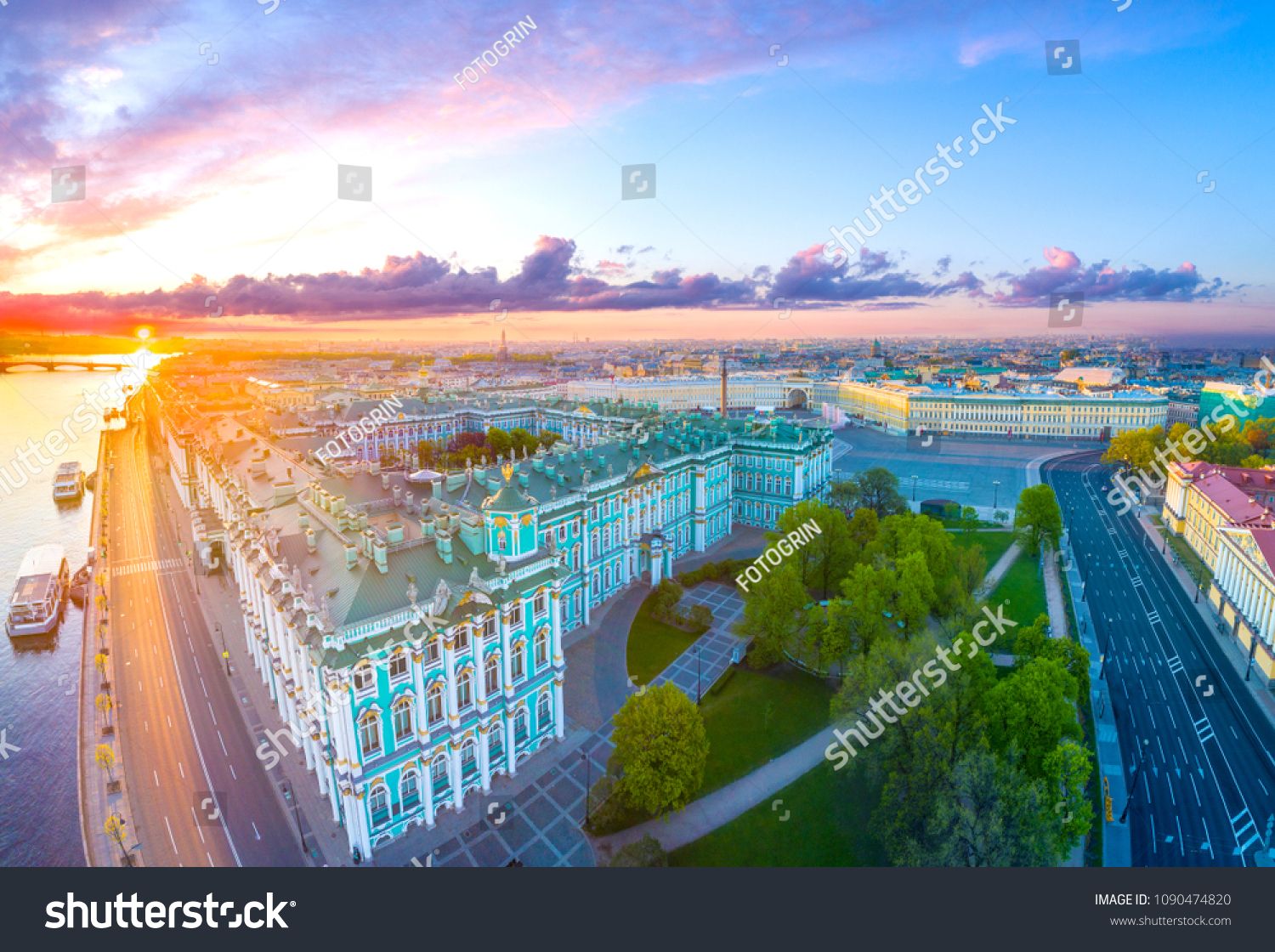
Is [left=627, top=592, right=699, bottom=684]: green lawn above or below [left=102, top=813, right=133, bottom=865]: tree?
above

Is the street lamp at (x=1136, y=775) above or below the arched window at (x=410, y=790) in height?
below

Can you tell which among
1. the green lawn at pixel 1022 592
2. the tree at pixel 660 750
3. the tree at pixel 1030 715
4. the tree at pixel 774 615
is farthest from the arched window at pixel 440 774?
the green lawn at pixel 1022 592

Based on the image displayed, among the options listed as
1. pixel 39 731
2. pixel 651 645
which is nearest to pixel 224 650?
pixel 39 731

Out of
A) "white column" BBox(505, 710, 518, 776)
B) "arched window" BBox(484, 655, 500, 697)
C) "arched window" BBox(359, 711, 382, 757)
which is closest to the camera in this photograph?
"arched window" BBox(359, 711, 382, 757)

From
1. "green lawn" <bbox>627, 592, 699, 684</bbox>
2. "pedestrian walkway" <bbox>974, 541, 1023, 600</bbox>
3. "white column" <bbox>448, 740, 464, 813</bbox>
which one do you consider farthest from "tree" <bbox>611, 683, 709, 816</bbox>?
"pedestrian walkway" <bbox>974, 541, 1023, 600</bbox>

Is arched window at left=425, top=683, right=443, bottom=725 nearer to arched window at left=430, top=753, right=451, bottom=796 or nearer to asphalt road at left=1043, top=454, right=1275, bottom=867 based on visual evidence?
arched window at left=430, top=753, right=451, bottom=796

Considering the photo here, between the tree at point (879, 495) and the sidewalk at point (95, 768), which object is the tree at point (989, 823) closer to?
the sidewalk at point (95, 768)

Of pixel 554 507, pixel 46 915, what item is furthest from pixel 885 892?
pixel 554 507
